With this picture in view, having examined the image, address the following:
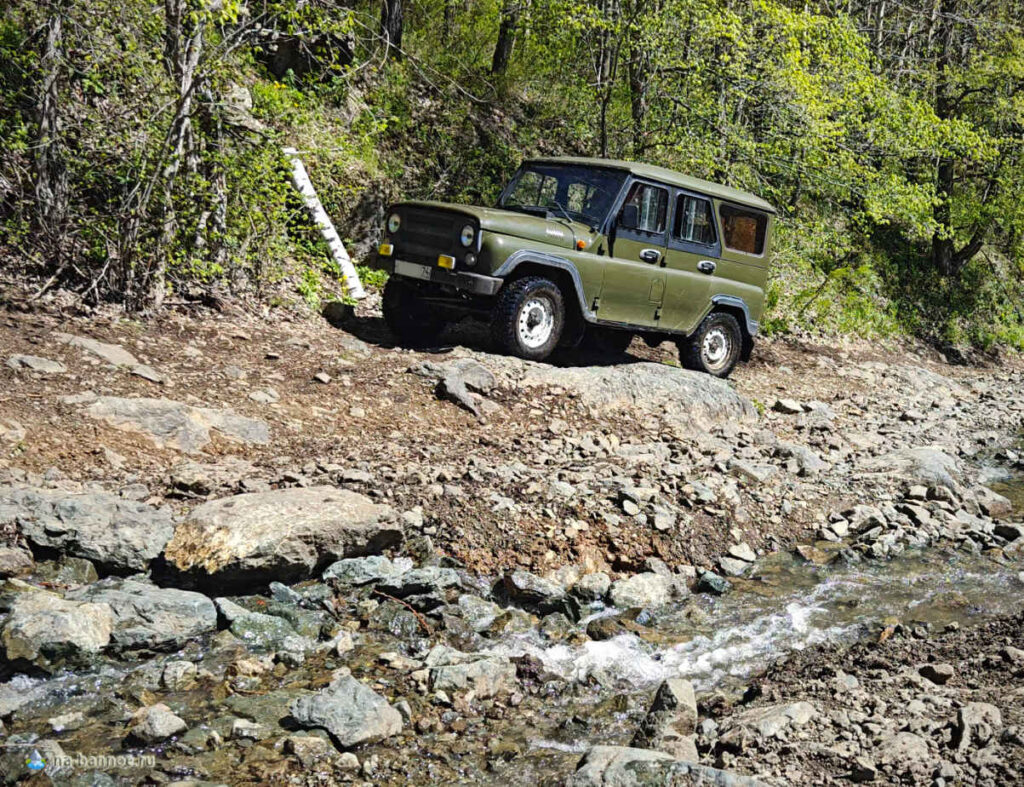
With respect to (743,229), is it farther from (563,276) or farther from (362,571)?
(362,571)

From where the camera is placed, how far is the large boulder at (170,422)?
A: 642 centimetres

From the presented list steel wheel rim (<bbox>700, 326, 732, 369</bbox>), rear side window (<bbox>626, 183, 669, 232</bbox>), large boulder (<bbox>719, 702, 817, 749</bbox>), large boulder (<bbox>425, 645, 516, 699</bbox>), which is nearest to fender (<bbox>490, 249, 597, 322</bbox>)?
rear side window (<bbox>626, 183, 669, 232</bbox>)

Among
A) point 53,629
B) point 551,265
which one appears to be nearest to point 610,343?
point 551,265

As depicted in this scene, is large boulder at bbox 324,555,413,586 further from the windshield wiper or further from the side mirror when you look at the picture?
the side mirror

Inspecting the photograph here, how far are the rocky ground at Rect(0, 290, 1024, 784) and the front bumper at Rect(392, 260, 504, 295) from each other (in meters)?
0.72

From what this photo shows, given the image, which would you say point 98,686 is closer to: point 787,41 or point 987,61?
point 787,41

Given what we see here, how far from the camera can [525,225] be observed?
8.63m

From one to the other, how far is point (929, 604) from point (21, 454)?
19.2ft

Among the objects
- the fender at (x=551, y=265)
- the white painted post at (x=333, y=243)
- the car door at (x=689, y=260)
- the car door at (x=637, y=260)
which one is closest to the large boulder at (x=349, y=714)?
the fender at (x=551, y=265)

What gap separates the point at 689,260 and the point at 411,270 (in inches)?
123

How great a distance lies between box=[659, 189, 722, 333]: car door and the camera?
9.80 meters

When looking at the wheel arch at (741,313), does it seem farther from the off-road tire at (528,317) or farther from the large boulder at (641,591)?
the large boulder at (641,591)

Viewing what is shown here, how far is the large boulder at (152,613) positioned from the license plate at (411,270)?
4535 mm

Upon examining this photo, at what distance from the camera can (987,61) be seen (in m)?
19.6
